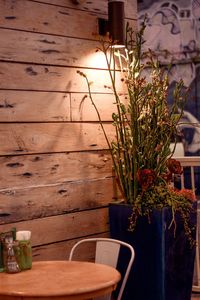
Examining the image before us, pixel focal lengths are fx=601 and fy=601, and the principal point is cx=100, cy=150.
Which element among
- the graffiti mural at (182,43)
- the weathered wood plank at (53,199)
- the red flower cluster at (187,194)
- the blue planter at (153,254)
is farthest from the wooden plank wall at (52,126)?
the graffiti mural at (182,43)

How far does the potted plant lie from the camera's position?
3822 mm

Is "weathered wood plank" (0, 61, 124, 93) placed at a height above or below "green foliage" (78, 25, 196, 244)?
above

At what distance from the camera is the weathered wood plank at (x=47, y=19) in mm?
3549

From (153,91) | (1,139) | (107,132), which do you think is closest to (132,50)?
(153,91)

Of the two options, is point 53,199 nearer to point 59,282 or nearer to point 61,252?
point 61,252

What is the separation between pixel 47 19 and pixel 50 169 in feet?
3.08

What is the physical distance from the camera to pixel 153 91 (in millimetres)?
4043

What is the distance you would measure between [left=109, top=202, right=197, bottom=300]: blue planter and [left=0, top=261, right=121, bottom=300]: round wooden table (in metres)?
0.77

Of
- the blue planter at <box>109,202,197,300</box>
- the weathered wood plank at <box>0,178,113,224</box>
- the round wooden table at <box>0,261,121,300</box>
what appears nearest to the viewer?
the round wooden table at <box>0,261,121,300</box>

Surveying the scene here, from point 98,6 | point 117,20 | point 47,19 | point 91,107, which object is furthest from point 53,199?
point 98,6

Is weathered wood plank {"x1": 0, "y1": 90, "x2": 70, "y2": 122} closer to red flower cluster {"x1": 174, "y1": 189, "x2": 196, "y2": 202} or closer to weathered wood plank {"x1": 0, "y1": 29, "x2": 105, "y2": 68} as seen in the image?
weathered wood plank {"x1": 0, "y1": 29, "x2": 105, "y2": 68}

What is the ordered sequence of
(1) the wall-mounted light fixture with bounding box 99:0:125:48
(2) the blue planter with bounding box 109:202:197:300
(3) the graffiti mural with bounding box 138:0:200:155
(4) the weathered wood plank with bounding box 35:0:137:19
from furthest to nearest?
(3) the graffiti mural with bounding box 138:0:200:155, (1) the wall-mounted light fixture with bounding box 99:0:125:48, (4) the weathered wood plank with bounding box 35:0:137:19, (2) the blue planter with bounding box 109:202:197:300

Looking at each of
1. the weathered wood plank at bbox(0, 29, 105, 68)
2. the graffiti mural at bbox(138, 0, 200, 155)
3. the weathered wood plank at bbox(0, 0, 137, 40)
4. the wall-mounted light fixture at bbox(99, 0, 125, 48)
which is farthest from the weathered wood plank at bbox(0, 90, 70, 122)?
the graffiti mural at bbox(138, 0, 200, 155)

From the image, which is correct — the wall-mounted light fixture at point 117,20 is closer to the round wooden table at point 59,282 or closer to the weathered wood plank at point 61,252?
the weathered wood plank at point 61,252
